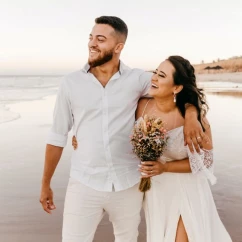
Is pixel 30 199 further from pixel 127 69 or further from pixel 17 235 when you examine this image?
pixel 127 69

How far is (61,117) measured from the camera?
131 inches

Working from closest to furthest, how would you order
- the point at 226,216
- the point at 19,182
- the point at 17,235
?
1. the point at 17,235
2. the point at 226,216
3. the point at 19,182

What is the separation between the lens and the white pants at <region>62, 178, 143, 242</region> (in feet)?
→ 10.6

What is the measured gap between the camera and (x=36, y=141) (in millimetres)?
9289

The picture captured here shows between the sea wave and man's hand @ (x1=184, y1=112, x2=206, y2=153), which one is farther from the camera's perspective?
the sea wave

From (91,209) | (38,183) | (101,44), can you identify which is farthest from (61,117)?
(38,183)

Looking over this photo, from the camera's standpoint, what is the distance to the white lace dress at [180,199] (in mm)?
3469

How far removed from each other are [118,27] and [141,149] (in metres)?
1.07

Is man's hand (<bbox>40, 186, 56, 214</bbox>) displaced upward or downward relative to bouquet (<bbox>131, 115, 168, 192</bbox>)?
downward

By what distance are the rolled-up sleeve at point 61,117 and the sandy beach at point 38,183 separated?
184cm

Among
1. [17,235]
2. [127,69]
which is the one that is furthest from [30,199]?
[127,69]

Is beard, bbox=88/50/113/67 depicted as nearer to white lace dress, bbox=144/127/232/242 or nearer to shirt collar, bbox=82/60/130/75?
shirt collar, bbox=82/60/130/75

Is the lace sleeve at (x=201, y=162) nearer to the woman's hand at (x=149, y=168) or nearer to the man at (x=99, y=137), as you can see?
the man at (x=99, y=137)

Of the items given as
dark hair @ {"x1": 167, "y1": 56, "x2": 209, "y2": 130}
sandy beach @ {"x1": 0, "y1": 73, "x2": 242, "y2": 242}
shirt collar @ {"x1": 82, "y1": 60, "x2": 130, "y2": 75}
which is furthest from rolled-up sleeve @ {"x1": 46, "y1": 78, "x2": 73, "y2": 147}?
sandy beach @ {"x1": 0, "y1": 73, "x2": 242, "y2": 242}
